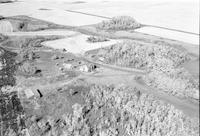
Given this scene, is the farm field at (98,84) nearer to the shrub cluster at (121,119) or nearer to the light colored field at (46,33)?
the shrub cluster at (121,119)

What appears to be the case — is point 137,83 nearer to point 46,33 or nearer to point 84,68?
point 84,68

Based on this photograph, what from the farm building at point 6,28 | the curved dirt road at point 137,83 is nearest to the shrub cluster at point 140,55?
the curved dirt road at point 137,83

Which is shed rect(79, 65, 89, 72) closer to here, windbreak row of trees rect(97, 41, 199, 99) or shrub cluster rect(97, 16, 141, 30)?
windbreak row of trees rect(97, 41, 199, 99)

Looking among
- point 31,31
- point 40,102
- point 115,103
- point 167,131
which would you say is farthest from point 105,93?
point 31,31

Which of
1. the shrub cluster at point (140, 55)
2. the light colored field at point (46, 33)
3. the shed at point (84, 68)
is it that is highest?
the light colored field at point (46, 33)

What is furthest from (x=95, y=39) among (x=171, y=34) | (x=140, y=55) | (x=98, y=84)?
(x=98, y=84)

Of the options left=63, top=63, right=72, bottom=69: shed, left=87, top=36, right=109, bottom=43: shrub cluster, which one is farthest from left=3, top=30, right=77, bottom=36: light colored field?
left=63, top=63, right=72, bottom=69: shed

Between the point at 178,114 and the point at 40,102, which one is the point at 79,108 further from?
the point at 178,114

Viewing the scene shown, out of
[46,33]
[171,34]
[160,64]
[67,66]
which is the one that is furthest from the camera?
[46,33]
